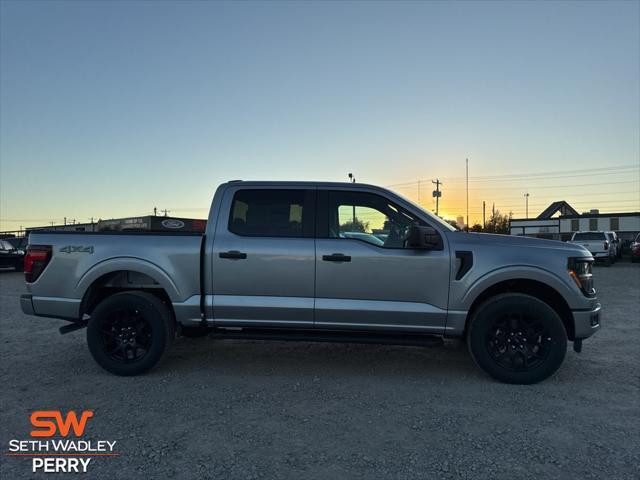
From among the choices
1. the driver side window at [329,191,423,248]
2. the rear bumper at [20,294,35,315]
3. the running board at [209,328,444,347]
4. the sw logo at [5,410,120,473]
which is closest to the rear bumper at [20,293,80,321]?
the rear bumper at [20,294,35,315]

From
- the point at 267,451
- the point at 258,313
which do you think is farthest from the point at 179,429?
the point at 258,313

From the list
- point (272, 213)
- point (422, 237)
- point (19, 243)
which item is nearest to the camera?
point (422, 237)

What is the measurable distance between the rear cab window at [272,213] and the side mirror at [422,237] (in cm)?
100

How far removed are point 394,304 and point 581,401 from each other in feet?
5.92

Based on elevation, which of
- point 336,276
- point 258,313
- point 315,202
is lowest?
point 258,313

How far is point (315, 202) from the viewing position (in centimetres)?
456

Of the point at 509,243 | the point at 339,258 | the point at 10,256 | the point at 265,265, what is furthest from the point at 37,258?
the point at 10,256

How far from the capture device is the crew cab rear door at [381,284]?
4.26m

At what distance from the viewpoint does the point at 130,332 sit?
14.9ft

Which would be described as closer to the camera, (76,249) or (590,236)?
(76,249)

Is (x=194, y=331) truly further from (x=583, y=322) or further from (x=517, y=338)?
(x=583, y=322)

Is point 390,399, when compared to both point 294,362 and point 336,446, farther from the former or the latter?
point 294,362

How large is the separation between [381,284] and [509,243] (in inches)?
52.3

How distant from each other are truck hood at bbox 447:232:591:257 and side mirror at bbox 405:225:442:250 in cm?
26
